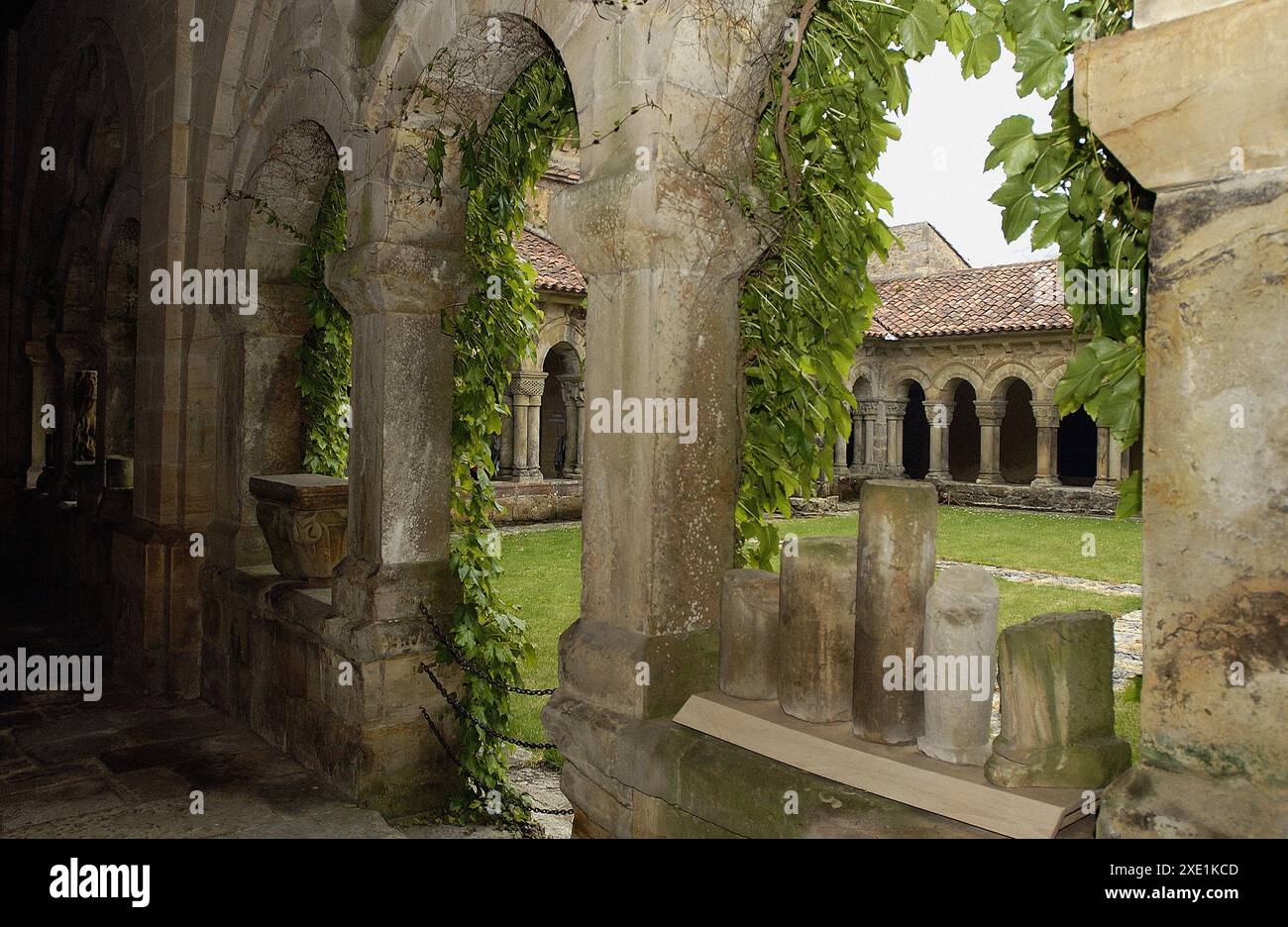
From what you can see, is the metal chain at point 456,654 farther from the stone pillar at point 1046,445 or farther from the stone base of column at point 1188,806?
the stone pillar at point 1046,445

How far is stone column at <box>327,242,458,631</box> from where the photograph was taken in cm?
354

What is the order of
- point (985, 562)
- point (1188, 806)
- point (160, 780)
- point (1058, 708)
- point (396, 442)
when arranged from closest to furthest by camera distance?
point (1188, 806)
point (1058, 708)
point (396, 442)
point (160, 780)
point (985, 562)

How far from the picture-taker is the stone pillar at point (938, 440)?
19.1 meters

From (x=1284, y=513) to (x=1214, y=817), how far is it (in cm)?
44

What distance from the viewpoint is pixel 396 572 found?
3.60 m

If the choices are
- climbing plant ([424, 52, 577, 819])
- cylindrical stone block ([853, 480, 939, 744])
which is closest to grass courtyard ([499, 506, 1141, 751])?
climbing plant ([424, 52, 577, 819])

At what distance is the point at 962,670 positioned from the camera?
5.71 feet

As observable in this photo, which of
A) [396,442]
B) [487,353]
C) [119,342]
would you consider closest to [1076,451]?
[119,342]

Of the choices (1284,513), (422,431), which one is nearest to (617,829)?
(1284,513)

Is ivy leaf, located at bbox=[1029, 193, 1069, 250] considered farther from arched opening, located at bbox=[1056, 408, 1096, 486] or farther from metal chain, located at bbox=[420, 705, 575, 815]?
arched opening, located at bbox=[1056, 408, 1096, 486]

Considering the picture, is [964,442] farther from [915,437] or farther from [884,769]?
[884,769]

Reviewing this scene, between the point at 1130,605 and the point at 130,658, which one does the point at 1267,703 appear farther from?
the point at 1130,605

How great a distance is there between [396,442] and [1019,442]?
66.7 feet

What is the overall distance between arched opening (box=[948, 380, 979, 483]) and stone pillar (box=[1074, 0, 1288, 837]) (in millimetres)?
21348
